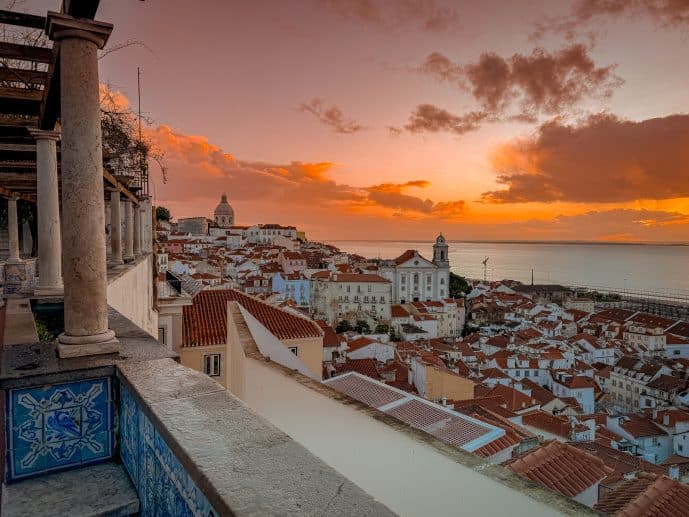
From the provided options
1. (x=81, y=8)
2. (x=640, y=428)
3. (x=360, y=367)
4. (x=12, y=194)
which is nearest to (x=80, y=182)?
(x=81, y=8)

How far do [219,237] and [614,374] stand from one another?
86196 millimetres

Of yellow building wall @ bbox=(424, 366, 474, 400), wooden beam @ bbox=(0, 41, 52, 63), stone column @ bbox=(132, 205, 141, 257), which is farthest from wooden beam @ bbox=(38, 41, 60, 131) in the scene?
yellow building wall @ bbox=(424, 366, 474, 400)

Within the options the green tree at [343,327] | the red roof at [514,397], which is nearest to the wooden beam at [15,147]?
the red roof at [514,397]

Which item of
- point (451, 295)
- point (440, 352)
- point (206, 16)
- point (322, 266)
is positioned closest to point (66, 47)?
point (206, 16)

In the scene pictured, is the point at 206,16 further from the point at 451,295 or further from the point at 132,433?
the point at 451,295

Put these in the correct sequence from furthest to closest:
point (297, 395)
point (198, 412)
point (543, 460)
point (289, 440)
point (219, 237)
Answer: point (219, 237) → point (543, 460) → point (297, 395) → point (198, 412) → point (289, 440)

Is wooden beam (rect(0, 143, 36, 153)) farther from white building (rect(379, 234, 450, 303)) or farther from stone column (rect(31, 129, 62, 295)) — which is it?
white building (rect(379, 234, 450, 303))

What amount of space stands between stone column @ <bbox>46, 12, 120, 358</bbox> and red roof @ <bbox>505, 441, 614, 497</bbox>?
471 cm

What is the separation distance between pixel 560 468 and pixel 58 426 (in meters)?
5.87

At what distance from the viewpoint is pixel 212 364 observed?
12.5 m

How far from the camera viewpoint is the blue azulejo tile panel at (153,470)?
1.63 m

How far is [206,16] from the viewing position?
720 cm

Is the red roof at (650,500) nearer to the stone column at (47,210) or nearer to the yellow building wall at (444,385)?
the stone column at (47,210)

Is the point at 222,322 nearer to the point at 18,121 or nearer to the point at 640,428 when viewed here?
the point at 18,121
